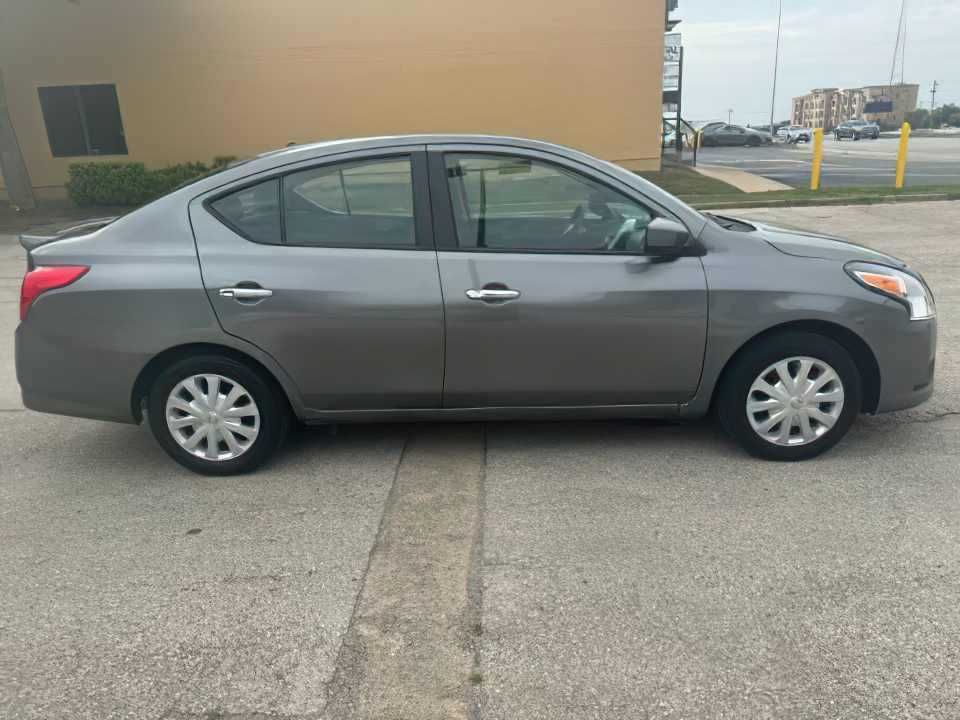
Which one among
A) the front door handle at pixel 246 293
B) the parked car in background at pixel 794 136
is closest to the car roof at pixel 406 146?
the front door handle at pixel 246 293

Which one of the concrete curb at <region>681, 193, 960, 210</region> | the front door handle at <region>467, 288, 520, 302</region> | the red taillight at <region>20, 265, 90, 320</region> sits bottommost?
the concrete curb at <region>681, 193, 960, 210</region>

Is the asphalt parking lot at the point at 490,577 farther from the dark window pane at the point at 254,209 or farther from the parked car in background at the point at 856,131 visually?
the parked car in background at the point at 856,131

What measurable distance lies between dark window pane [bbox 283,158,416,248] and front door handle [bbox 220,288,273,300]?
0.29 meters

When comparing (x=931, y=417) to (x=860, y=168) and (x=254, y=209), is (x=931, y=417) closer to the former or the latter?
(x=254, y=209)

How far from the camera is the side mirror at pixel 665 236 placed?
11.8ft

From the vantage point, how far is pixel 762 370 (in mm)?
3773

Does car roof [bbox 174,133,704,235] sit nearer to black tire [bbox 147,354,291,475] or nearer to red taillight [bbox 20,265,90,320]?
red taillight [bbox 20,265,90,320]

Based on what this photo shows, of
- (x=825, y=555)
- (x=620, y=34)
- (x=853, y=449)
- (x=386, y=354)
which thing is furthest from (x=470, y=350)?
(x=620, y=34)

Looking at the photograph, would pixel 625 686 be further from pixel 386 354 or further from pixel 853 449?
pixel 853 449

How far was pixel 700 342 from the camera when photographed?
3.75 m

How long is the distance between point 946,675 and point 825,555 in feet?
2.33

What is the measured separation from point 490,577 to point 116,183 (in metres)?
16.8

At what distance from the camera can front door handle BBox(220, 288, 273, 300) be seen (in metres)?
3.64

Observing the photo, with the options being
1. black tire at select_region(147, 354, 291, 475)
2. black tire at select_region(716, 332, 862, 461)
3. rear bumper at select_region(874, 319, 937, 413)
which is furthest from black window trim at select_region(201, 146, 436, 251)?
rear bumper at select_region(874, 319, 937, 413)
